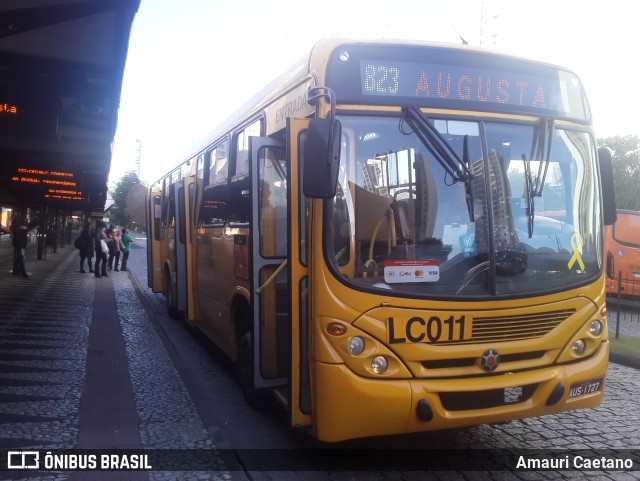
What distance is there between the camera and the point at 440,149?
172 inches

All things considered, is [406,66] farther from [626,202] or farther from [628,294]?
[626,202]

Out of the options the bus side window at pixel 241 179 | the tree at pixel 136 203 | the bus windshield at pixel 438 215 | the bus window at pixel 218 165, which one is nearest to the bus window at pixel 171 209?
the bus window at pixel 218 165

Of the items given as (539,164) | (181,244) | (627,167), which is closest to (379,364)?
(539,164)

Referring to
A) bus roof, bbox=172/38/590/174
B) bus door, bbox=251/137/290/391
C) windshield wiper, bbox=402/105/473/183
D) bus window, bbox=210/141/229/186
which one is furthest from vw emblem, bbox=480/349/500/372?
bus window, bbox=210/141/229/186

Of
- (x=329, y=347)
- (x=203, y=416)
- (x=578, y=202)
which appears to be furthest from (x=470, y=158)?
(x=203, y=416)

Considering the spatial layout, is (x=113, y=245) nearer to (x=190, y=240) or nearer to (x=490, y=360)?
(x=190, y=240)

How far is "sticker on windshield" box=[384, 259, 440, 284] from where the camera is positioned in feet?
13.9

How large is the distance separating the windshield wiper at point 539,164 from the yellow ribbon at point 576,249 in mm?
432

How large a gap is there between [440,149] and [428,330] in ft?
4.25

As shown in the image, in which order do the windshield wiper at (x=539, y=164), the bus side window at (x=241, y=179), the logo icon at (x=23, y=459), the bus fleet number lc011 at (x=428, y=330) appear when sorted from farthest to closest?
the bus side window at (x=241, y=179) < the windshield wiper at (x=539, y=164) < the logo icon at (x=23, y=459) < the bus fleet number lc011 at (x=428, y=330)

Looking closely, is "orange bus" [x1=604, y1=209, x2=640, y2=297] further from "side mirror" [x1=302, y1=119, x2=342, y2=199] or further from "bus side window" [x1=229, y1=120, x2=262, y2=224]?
"side mirror" [x1=302, y1=119, x2=342, y2=199]

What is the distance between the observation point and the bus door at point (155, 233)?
13.5 meters

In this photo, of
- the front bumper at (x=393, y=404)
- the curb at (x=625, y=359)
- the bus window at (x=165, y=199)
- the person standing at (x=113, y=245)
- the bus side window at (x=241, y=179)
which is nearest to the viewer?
the front bumper at (x=393, y=404)

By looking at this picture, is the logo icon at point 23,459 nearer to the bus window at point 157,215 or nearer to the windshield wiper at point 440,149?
the windshield wiper at point 440,149
